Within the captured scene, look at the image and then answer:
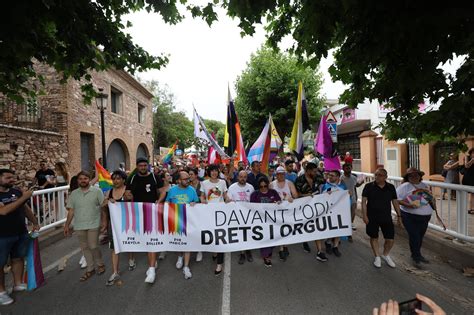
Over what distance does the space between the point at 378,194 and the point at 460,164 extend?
572cm

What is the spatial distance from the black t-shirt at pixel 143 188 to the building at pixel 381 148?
4173mm

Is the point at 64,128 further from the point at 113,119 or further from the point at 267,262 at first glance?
the point at 267,262

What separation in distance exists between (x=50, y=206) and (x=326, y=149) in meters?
6.65

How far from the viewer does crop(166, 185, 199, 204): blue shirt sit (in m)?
4.51

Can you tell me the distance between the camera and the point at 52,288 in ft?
12.8

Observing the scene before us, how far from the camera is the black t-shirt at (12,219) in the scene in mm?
3521

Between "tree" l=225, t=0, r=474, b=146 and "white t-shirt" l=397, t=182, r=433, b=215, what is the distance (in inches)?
38.8

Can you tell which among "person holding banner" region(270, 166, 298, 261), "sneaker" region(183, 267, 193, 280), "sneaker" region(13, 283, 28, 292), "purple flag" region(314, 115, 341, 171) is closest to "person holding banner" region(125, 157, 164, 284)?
"sneaker" region(183, 267, 193, 280)

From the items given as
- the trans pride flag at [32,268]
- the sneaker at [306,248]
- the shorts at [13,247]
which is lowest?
the sneaker at [306,248]

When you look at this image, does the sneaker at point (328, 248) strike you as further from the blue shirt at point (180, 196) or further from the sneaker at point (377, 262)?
the blue shirt at point (180, 196)

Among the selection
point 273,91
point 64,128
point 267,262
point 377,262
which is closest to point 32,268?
point 267,262

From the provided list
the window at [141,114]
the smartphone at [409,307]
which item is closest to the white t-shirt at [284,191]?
the smartphone at [409,307]

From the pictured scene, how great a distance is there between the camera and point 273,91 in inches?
717

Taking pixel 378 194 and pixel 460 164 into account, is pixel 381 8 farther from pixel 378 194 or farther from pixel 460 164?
pixel 460 164
